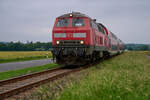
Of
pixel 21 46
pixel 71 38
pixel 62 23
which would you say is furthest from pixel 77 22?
pixel 21 46

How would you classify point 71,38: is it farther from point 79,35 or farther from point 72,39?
point 79,35

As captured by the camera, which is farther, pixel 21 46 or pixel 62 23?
pixel 21 46

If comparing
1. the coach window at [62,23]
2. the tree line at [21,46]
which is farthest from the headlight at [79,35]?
the tree line at [21,46]

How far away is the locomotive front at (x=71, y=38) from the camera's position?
14.0m

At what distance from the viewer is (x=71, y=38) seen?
14.3m

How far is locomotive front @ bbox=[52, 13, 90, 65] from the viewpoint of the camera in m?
14.0

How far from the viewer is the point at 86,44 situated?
46.1ft

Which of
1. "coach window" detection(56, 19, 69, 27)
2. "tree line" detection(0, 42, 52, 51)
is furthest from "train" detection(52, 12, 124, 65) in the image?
"tree line" detection(0, 42, 52, 51)

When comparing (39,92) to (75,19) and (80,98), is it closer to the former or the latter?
(80,98)

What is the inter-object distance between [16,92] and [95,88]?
260 cm

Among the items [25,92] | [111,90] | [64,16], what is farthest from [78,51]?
[111,90]

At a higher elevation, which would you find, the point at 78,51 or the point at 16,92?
the point at 78,51

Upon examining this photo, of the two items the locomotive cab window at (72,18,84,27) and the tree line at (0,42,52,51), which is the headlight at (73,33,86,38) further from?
the tree line at (0,42,52,51)

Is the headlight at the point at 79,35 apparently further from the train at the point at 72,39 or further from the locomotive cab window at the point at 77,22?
the locomotive cab window at the point at 77,22
